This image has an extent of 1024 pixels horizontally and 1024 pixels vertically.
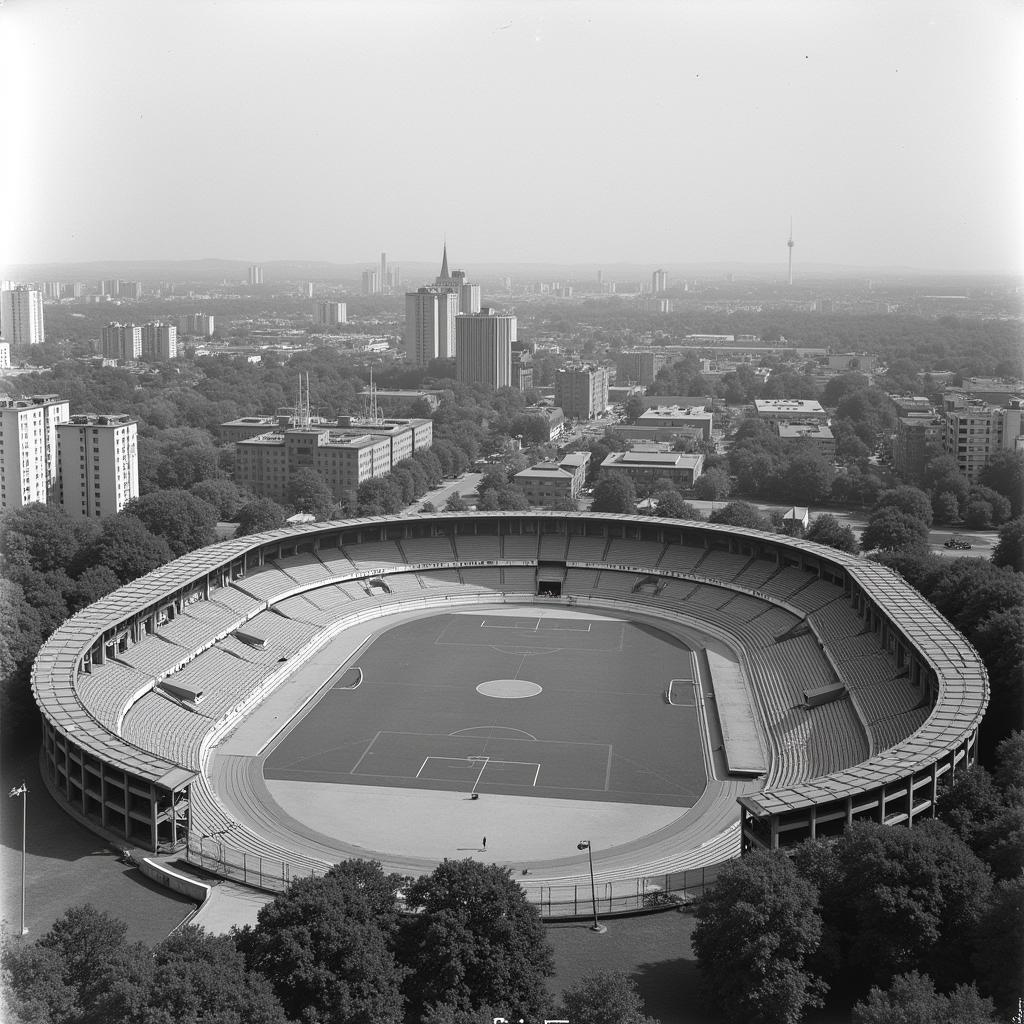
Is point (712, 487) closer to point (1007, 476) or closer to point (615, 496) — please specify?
point (615, 496)

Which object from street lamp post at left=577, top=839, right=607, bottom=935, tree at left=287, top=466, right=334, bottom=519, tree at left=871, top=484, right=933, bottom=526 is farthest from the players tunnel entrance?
street lamp post at left=577, top=839, right=607, bottom=935

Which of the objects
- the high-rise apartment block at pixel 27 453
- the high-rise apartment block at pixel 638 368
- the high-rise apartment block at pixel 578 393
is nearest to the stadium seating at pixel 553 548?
the high-rise apartment block at pixel 27 453

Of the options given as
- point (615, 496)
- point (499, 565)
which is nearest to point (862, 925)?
point (499, 565)

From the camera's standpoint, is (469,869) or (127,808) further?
(127,808)

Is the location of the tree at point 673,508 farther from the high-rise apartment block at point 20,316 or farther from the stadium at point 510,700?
the high-rise apartment block at point 20,316

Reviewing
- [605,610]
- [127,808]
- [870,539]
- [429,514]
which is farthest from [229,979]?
[870,539]

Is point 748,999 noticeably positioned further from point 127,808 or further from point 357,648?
point 357,648

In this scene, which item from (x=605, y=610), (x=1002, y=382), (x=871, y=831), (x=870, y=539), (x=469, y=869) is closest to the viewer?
(x=469, y=869)
